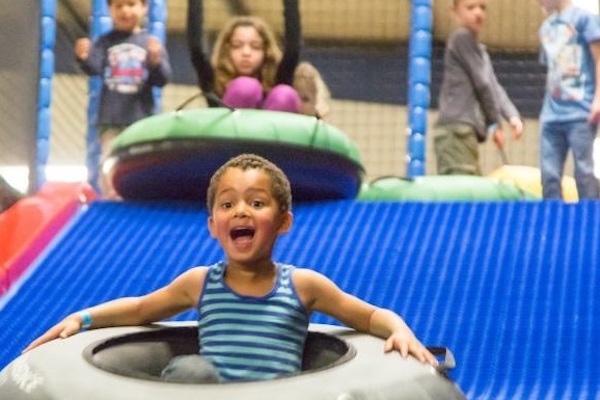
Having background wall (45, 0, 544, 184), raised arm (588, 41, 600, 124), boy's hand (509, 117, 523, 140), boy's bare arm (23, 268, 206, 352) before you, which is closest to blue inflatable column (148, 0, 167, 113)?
boy's hand (509, 117, 523, 140)

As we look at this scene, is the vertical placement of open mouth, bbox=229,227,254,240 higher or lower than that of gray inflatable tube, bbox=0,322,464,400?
higher

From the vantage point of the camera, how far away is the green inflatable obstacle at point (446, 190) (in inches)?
106

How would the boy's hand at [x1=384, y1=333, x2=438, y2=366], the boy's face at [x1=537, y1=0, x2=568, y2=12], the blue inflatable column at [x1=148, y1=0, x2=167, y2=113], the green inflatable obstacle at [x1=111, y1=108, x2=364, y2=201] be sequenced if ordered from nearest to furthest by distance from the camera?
the boy's hand at [x1=384, y1=333, x2=438, y2=366] < the green inflatable obstacle at [x1=111, y1=108, x2=364, y2=201] < the boy's face at [x1=537, y1=0, x2=568, y2=12] < the blue inflatable column at [x1=148, y1=0, x2=167, y2=113]

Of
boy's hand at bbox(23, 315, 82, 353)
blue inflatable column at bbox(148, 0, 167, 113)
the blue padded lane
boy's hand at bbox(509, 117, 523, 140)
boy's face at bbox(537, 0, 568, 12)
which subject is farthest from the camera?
blue inflatable column at bbox(148, 0, 167, 113)

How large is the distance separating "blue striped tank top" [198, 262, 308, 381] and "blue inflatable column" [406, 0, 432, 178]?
6.44ft

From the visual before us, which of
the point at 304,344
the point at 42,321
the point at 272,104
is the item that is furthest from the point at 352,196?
the point at 304,344

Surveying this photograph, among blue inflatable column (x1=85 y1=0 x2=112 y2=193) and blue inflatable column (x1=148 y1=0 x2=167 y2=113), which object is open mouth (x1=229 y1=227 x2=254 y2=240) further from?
blue inflatable column (x1=148 y1=0 x2=167 y2=113)

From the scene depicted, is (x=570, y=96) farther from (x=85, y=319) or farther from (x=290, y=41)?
(x=85, y=319)

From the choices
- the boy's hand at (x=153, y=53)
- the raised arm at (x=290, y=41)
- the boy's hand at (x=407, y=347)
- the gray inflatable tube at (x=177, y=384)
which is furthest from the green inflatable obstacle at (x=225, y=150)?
the boy's hand at (x=407, y=347)

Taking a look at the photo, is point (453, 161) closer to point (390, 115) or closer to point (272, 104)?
point (272, 104)

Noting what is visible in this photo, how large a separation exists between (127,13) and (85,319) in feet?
6.29

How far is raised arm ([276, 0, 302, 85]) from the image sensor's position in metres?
2.47

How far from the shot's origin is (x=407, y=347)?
117 centimetres

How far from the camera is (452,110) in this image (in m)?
3.10
